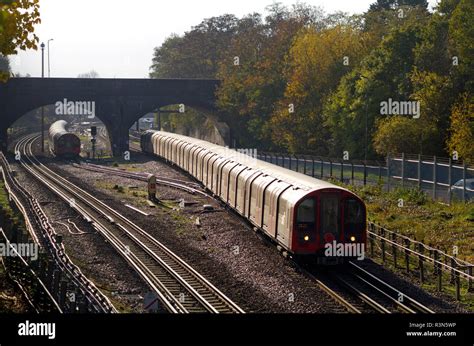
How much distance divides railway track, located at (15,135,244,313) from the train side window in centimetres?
328

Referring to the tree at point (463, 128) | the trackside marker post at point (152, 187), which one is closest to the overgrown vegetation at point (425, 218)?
the tree at point (463, 128)

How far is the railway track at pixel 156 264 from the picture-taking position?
19234 millimetres

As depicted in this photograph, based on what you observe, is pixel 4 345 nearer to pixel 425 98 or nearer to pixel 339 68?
pixel 425 98

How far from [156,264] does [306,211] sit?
5035mm

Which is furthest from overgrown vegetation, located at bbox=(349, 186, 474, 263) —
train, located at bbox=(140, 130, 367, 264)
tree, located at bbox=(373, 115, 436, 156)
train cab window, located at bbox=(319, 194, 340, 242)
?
tree, located at bbox=(373, 115, 436, 156)

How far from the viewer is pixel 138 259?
979 inches

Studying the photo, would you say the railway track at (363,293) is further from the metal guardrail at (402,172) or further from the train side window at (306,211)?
the metal guardrail at (402,172)

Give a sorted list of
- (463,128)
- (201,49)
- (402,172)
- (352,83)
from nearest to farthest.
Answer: (402,172)
(463,128)
(352,83)
(201,49)

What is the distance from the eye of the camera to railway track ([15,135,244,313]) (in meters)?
19.2

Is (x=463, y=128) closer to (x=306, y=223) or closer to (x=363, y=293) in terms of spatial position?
(x=306, y=223)

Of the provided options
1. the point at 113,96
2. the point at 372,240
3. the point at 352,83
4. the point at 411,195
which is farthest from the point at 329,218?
the point at 113,96

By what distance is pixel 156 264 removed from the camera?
24562 millimetres

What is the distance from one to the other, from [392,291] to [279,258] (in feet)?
16.2

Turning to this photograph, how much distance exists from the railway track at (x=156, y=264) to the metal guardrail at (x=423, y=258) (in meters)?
5.90
